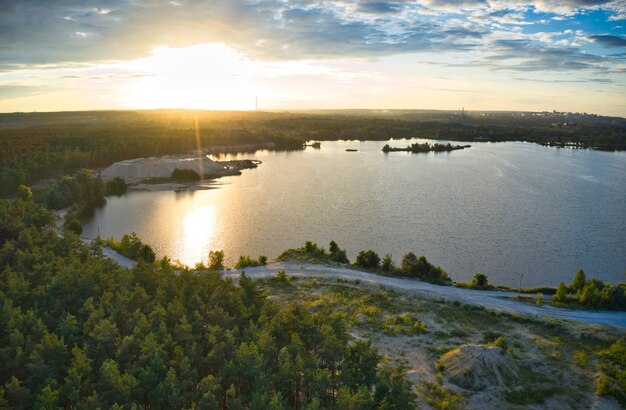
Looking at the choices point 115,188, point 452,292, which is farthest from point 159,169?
point 452,292

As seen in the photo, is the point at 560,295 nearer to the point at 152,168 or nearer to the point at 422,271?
Answer: the point at 422,271

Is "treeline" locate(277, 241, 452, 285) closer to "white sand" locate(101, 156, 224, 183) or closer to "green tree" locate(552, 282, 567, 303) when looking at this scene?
"green tree" locate(552, 282, 567, 303)

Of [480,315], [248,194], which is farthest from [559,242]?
[248,194]

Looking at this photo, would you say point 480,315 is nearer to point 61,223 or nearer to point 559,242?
point 559,242

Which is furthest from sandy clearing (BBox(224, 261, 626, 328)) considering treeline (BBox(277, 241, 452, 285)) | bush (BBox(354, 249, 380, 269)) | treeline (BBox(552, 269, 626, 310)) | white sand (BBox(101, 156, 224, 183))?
white sand (BBox(101, 156, 224, 183))

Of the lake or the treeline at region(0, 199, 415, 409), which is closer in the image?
the treeline at region(0, 199, 415, 409)

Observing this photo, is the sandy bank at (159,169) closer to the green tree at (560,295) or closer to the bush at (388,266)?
the bush at (388,266)
